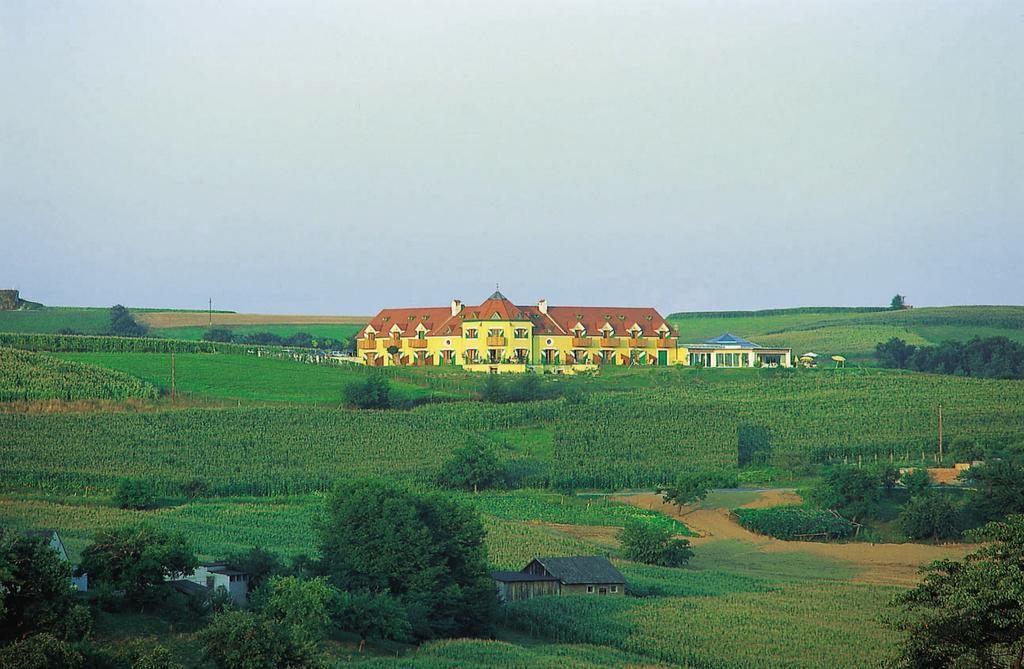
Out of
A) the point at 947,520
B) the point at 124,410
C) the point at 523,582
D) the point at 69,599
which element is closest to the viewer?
the point at 69,599

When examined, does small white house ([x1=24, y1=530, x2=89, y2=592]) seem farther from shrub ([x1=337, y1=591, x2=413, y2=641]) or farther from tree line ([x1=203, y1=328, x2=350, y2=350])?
tree line ([x1=203, y1=328, x2=350, y2=350])

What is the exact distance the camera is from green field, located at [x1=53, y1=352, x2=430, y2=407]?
8900cm

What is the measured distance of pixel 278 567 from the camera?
4569cm

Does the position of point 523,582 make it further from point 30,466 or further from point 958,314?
point 958,314

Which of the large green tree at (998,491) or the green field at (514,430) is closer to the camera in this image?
the large green tree at (998,491)

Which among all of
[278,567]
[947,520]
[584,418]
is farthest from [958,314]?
[278,567]

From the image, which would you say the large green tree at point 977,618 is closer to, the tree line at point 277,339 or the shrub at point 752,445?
the shrub at point 752,445

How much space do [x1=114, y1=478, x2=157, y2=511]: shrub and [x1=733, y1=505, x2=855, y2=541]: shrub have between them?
91.8ft

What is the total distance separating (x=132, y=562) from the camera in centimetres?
4125

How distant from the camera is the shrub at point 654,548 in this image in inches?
2266

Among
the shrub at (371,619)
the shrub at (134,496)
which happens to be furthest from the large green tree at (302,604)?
the shrub at (134,496)

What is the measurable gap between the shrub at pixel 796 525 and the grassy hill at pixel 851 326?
6807cm

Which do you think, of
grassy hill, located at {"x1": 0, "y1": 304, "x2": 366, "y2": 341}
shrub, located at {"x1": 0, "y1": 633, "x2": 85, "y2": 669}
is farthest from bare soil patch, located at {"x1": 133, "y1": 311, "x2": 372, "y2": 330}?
shrub, located at {"x1": 0, "y1": 633, "x2": 85, "y2": 669}

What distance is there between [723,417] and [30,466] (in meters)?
41.1
